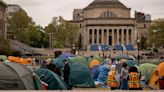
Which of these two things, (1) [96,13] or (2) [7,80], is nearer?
(2) [7,80]

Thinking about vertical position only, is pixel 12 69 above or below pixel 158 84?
above

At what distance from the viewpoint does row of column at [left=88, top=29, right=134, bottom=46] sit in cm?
15550

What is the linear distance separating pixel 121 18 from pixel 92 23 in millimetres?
9206

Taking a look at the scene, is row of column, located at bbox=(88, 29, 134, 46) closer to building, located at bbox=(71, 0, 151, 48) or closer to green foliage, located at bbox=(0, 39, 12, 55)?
building, located at bbox=(71, 0, 151, 48)

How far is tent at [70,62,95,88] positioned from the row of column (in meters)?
128

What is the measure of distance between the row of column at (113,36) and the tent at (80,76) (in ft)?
419

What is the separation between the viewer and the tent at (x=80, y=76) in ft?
89.3

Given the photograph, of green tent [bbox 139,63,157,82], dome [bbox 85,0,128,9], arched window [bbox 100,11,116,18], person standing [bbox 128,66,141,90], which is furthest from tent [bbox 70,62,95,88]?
dome [bbox 85,0,128,9]

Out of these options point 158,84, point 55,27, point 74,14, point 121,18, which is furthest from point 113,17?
point 158,84

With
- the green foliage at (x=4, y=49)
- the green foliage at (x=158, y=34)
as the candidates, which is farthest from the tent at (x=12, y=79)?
the green foliage at (x=158, y=34)

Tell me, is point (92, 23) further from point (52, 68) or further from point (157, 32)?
point (52, 68)

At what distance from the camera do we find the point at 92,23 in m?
156

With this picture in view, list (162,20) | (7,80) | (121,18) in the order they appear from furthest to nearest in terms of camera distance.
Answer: (121,18) < (162,20) < (7,80)

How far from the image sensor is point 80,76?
2747 centimetres
